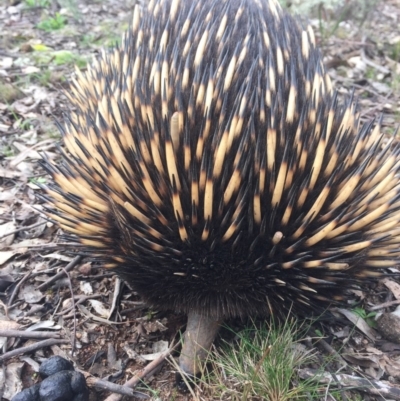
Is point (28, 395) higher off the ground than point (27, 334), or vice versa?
point (28, 395)

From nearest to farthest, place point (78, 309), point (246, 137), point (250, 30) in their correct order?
point (246, 137), point (250, 30), point (78, 309)

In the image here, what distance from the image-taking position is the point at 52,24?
216 inches

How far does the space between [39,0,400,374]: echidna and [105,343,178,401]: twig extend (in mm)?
127

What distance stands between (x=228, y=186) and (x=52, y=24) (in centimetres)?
449

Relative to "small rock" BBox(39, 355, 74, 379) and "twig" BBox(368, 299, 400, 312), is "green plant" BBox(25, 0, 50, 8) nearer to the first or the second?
"small rock" BBox(39, 355, 74, 379)

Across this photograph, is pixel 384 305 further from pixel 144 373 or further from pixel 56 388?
pixel 56 388

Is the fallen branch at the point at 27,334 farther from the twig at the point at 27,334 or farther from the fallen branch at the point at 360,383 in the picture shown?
the fallen branch at the point at 360,383

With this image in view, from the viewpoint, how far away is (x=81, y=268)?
2.67m

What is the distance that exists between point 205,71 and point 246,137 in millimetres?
319

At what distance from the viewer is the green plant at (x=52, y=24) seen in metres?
5.44

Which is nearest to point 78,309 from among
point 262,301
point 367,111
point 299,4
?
point 262,301

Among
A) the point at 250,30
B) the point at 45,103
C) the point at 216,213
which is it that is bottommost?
the point at 45,103

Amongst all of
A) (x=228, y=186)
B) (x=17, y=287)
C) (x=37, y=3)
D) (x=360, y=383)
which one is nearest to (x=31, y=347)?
(x=17, y=287)

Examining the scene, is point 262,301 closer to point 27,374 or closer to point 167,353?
point 167,353
